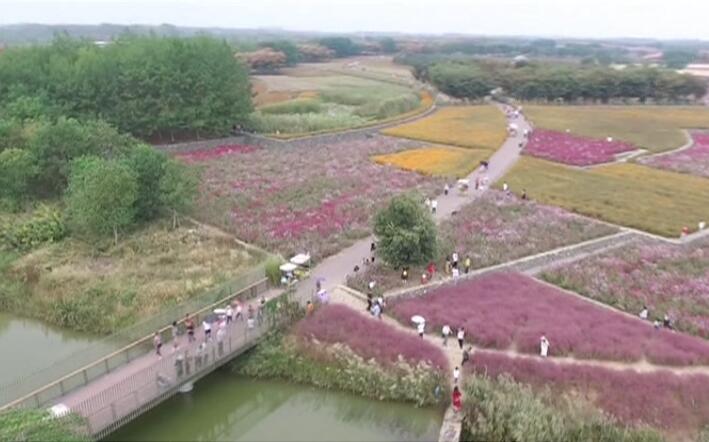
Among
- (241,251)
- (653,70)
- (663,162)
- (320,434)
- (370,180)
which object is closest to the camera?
(320,434)

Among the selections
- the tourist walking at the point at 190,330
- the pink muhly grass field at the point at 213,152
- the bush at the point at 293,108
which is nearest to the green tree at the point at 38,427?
the tourist walking at the point at 190,330

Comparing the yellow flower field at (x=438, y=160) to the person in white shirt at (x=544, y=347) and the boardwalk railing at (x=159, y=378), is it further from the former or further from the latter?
the boardwalk railing at (x=159, y=378)

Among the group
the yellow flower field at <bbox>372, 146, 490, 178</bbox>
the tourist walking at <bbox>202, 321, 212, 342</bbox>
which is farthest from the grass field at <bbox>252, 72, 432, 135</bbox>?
the tourist walking at <bbox>202, 321, 212, 342</bbox>

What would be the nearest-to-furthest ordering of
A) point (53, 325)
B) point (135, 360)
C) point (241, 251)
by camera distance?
point (135, 360) < point (53, 325) < point (241, 251)

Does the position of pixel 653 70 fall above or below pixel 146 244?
above

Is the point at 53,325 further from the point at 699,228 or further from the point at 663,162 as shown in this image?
the point at 663,162

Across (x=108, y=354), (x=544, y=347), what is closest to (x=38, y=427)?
(x=108, y=354)

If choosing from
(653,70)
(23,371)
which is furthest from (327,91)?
(23,371)
